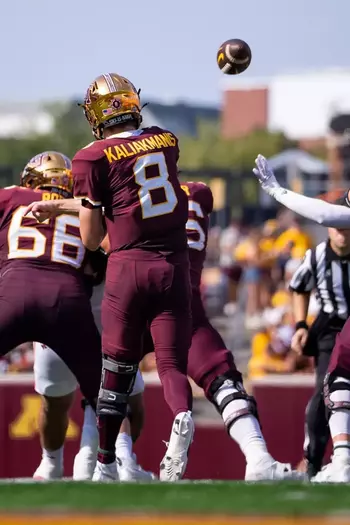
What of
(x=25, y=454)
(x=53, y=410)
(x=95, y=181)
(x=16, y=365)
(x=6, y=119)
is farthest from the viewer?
(x=6, y=119)

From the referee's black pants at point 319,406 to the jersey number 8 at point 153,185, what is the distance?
1859 mm

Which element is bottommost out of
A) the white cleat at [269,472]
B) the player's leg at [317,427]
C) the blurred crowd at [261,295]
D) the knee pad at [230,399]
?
the blurred crowd at [261,295]

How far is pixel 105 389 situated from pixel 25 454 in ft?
13.6

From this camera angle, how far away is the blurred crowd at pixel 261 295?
503 inches

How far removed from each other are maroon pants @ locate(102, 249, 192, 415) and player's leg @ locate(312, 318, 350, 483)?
0.81 m

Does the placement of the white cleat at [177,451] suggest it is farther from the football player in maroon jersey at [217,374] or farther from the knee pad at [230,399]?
the knee pad at [230,399]

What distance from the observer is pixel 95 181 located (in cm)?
613

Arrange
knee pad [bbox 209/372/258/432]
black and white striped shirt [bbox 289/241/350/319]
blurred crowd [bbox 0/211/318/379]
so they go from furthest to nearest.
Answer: blurred crowd [bbox 0/211/318/379]
black and white striped shirt [bbox 289/241/350/319]
knee pad [bbox 209/372/258/432]

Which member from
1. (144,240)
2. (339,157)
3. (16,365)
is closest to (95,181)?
(144,240)

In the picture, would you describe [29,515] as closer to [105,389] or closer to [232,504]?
[232,504]

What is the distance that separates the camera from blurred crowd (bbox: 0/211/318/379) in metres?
12.8

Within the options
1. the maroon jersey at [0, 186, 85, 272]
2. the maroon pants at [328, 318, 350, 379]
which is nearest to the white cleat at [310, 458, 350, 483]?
the maroon pants at [328, 318, 350, 379]

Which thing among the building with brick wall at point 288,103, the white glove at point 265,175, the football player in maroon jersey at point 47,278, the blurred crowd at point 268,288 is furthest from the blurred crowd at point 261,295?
the building with brick wall at point 288,103

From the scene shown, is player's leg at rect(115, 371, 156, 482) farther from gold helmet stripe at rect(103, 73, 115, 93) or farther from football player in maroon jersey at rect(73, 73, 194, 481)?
gold helmet stripe at rect(103, 73, 115, 93)
